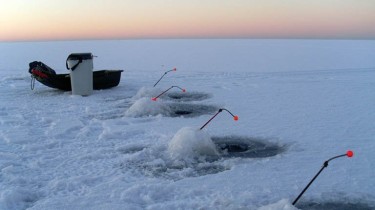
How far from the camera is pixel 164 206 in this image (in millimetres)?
3312

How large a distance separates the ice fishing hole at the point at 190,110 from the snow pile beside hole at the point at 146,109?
241 mm

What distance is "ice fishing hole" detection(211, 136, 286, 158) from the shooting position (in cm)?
481

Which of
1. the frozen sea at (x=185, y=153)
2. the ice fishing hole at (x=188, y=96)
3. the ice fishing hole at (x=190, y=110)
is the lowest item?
the ice fishing hole at (x=188, y=96)

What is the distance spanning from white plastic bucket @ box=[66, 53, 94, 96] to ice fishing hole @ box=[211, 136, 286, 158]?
5061 millimetres

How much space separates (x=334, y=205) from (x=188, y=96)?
645cm

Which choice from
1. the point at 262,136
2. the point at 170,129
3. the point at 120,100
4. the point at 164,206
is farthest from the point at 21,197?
the point at 120,100

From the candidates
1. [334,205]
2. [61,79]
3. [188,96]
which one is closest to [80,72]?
[61,79]

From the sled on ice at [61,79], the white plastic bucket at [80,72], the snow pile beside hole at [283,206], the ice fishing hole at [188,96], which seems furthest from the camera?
the sled on ice at [61,79]

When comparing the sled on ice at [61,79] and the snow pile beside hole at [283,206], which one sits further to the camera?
the sled on ice at [61,79]

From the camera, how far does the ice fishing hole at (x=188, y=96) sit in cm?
912

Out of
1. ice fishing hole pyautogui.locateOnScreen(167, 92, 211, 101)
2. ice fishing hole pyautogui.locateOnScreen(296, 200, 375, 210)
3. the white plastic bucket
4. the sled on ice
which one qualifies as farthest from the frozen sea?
the sled on ice

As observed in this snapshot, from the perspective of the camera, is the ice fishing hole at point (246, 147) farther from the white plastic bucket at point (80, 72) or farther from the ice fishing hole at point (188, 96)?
the white plastic bucket at point (80, 72)

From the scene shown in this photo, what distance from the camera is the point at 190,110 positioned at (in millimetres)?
7734

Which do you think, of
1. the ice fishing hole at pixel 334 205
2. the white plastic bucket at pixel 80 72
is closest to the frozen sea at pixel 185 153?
the ice fishing hole at pixel 334 205
